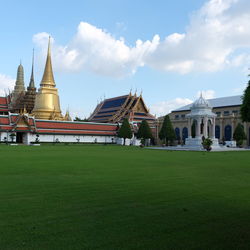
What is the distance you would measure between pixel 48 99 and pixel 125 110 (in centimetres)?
2037

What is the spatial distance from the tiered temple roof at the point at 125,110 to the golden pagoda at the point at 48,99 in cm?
1463

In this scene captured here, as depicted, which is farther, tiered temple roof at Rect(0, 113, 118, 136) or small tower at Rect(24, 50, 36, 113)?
small tower at Rect(24, 50, 36, 113)

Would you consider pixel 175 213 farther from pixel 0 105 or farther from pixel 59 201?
pixel 0 105

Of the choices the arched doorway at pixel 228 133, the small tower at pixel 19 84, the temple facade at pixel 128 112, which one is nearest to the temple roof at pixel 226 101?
the arched doorway at pixel 228 133

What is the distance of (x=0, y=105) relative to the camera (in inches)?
3157

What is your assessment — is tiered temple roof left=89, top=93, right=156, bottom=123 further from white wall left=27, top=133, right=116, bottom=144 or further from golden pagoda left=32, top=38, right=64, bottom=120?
golden pagoda left=32, top=38, right=64, bottom=120

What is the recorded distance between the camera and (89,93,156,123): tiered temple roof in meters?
Result: 82.6

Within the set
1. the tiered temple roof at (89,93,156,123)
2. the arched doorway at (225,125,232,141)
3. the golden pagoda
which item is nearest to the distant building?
the arched doorway at (225,125,232,141)

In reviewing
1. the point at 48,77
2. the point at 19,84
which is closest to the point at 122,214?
the point at 48,77

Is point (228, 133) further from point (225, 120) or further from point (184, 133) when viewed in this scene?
point (184, 133)

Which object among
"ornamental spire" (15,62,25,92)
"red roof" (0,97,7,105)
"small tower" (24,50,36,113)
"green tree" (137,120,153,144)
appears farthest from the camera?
"ornamental spire" (15,62,25,92)

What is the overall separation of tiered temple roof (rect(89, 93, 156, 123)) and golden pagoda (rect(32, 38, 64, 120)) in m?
14.6

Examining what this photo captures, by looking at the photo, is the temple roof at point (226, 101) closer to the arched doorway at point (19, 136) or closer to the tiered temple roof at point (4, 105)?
the arched doorway at point (19, 136)

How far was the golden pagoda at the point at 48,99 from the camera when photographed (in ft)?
251
